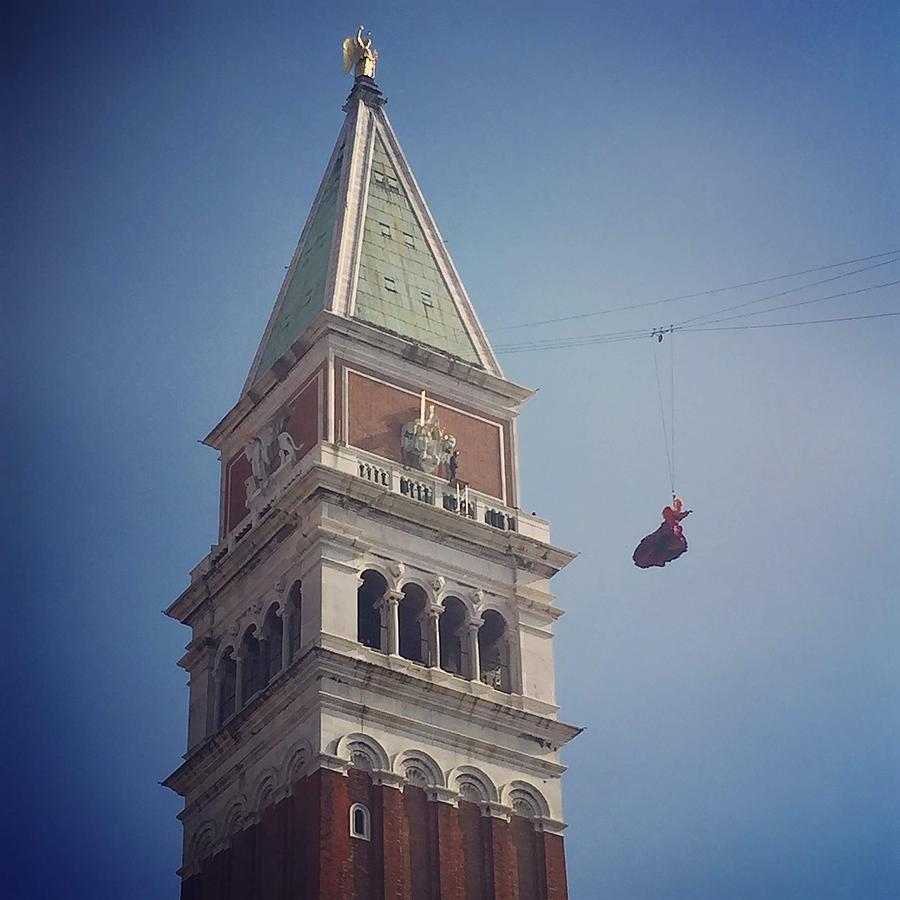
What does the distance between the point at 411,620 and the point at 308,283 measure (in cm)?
1826

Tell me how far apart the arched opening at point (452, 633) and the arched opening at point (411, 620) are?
94cm

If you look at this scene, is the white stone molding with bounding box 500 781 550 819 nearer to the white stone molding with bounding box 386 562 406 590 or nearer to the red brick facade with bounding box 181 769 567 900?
the red brick facade with bounding box 181 769 567 900

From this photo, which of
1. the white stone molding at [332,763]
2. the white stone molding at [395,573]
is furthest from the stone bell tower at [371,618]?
the white stone molding at [395,573]

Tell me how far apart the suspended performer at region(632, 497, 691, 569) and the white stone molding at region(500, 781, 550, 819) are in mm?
9548

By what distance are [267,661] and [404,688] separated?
21.5 ft

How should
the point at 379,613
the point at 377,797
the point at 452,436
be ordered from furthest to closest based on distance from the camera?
the point at 452,436
the point at 379,613
the point at 377,797

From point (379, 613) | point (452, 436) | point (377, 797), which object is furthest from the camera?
point (452, 436)

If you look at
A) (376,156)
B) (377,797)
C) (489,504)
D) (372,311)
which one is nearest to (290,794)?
(377,797)

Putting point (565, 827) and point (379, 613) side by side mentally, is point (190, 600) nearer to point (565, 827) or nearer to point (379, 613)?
point (379, 613)

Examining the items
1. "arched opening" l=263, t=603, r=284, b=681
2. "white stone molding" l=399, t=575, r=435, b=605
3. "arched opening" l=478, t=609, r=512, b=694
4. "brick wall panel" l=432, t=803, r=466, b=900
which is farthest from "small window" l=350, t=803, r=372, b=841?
"white stone molding" l=399, t=575, r=435, b=605

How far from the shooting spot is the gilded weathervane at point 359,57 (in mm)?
112250

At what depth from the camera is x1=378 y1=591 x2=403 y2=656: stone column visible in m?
88.0

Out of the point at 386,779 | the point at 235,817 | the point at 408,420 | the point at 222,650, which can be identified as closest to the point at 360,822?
the point at 386,779

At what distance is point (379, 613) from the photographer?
90.0m
